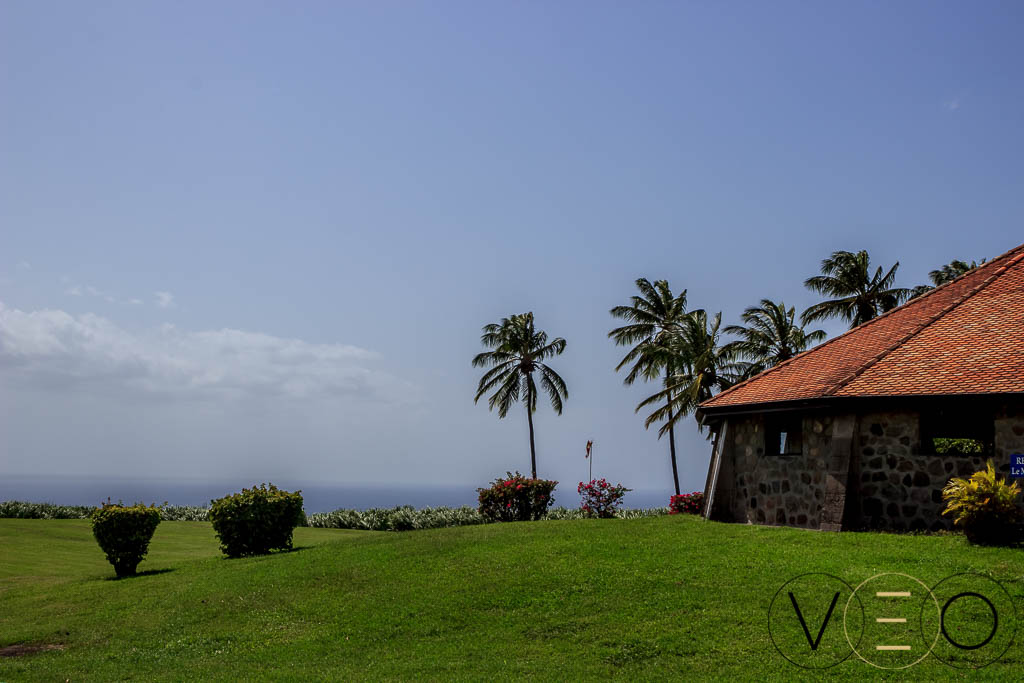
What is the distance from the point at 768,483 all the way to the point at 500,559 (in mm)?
9021

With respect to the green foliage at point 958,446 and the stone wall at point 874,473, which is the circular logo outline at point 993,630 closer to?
the stone wall at point 874,473

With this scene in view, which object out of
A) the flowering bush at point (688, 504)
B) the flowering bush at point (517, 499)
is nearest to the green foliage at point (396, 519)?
the flowering bush at point (517, 499)

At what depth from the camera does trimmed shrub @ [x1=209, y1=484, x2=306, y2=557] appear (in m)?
24.8

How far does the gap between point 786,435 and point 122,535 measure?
64.1 feet

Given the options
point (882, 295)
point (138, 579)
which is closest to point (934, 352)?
point (138, 579)

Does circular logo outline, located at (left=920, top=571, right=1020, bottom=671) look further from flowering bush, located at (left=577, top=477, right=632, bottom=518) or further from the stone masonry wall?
flowering bush, located at (left=577, top=477, right=632, bottom=518)

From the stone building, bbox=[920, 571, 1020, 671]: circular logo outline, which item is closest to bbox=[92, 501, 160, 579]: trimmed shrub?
the stone building

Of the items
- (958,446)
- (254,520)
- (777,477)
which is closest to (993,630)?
(958,446)

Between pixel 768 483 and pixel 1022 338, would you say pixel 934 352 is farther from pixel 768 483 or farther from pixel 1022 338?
pixel 768 483

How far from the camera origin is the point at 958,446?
19906 mm

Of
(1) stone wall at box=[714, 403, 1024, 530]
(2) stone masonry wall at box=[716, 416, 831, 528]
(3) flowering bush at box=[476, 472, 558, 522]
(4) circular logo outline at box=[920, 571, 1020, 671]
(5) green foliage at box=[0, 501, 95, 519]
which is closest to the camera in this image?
(4) circular logo outline at box=[920, 571, 1020, 671]

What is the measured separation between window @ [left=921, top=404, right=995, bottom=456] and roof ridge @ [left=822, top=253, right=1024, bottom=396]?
7.34ft

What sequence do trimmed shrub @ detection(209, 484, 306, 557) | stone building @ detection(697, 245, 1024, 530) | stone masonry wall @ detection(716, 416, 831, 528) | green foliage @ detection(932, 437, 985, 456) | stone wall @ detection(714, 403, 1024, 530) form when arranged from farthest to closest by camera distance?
trimmed shrub @ detection(209, 484, 306, 557) → stone masonry wall @ detection(716, 416, 831, 528) → green foliage @ detection(932, 437, 985, 456) → stone building @ detection(697, 245, 1024, 530) → stone wall @ detection(714, 403, 1024, 530)

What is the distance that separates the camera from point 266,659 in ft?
→ 44.3
